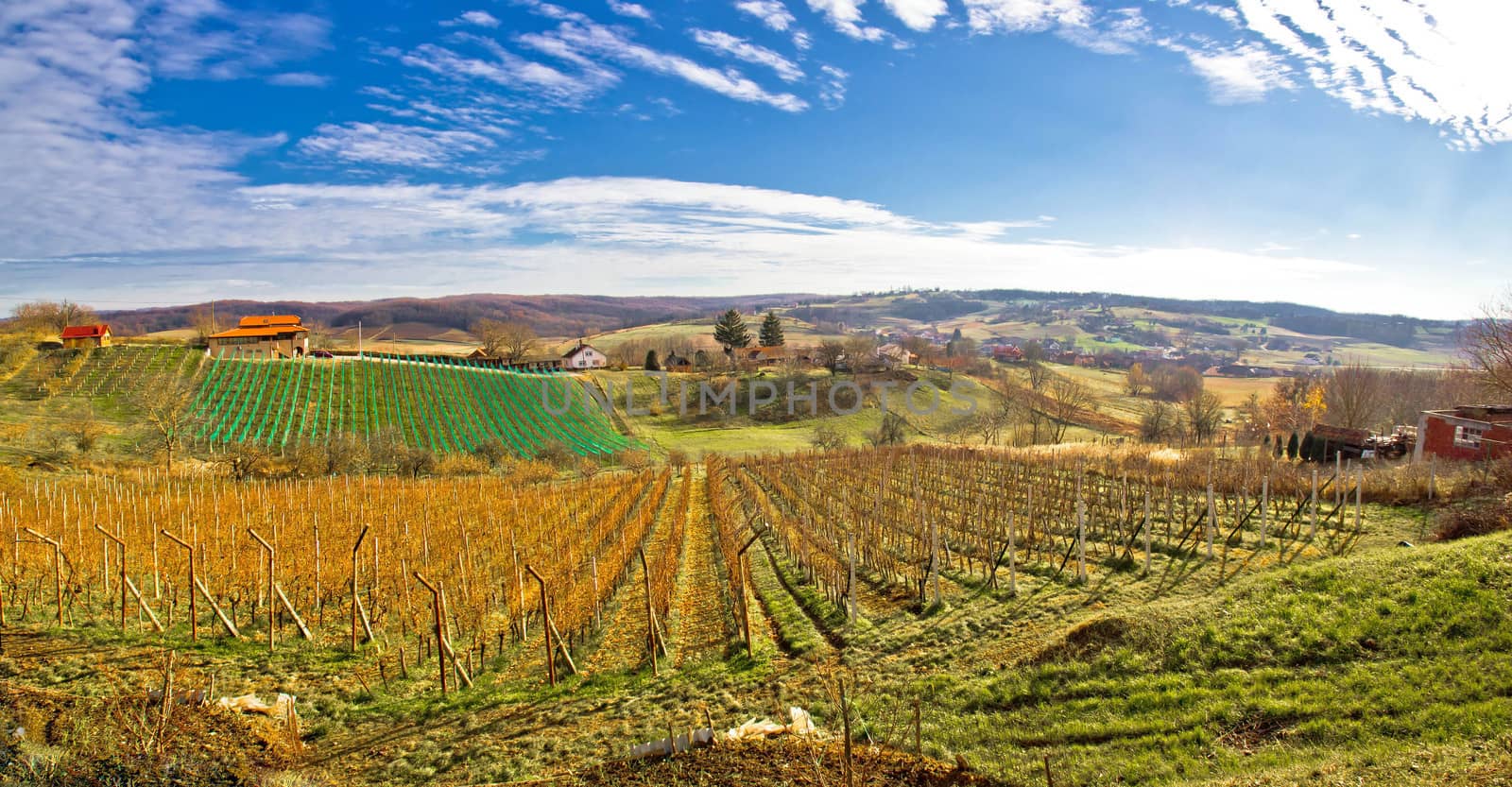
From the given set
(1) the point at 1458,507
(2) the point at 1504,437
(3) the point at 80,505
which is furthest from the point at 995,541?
(3) the point at 80,505

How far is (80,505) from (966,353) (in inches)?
3372

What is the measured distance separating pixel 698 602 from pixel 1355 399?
55063mm

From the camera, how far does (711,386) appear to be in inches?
2347

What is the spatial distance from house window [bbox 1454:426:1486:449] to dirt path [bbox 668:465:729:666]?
25.6 metres

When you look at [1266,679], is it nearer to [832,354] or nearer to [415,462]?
[415,462]

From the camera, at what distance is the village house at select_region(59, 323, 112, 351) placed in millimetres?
44094

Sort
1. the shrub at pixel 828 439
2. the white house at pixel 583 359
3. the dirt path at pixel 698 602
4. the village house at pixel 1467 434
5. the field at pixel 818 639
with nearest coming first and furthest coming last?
the field at pixel 818 639 → the dirt path at pixel 698 602 → the village house at pixel 1467 434 → the shrub at pixel 828 439 → the white house at pixel 583 359

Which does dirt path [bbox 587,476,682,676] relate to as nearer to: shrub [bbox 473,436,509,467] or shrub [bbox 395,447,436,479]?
shrub [bbox 395,447,436,479]

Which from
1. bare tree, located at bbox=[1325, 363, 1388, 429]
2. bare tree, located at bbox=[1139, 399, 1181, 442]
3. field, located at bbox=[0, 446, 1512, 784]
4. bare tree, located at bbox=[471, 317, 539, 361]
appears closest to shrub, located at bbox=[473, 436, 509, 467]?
field, located at bbox=[0, 446, 1512, 784]

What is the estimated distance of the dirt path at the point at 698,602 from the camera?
10305mm

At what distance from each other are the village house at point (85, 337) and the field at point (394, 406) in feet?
27.4

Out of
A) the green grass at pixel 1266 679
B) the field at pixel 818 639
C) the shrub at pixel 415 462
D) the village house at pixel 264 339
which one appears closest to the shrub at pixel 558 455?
the shrub at pixel 415 462

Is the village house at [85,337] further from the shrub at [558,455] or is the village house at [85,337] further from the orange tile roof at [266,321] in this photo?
the shrub at [558,455]

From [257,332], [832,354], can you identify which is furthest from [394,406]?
[832,354]
